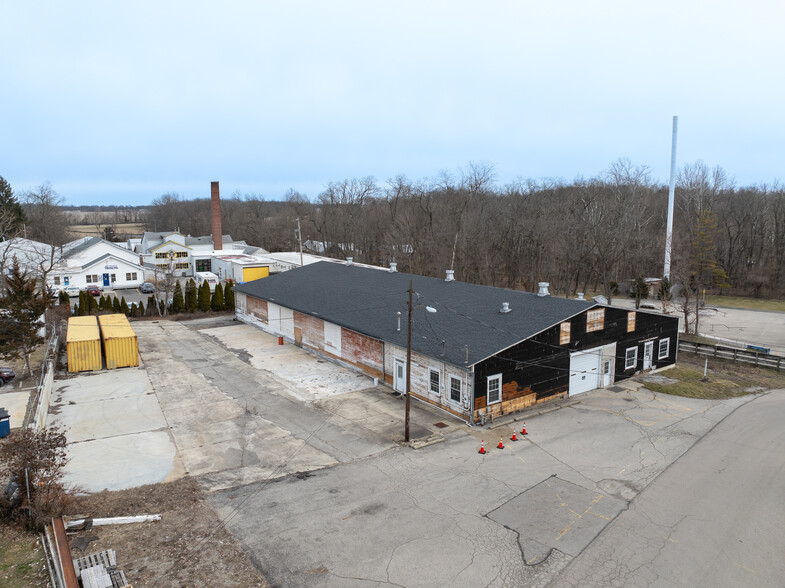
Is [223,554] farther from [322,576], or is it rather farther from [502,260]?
[502,260]

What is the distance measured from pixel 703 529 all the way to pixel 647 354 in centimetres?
1444

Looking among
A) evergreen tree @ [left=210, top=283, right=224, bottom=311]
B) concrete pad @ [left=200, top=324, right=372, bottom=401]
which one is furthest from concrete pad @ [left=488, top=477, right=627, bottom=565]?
evergreen tree @ [left=210, top=283, right=224, bottom=311]

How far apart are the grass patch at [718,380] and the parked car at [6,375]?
102ft

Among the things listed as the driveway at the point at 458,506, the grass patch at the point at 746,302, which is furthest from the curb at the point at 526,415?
the grass patch at the point at 746,302

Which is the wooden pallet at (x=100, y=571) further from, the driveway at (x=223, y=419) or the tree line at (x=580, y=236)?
the tree line at (x=580, y=236)

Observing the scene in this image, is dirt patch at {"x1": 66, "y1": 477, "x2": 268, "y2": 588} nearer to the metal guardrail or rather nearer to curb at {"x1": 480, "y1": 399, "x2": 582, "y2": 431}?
curb at {"x1": 480, "y1": 399, "x2": 582, "y2": 431}

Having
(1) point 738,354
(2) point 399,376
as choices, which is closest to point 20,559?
(2) point 399,376

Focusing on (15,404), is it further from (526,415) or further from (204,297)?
(204,297)

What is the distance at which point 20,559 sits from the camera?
35.9 ft

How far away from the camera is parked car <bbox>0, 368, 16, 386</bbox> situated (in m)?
24.6

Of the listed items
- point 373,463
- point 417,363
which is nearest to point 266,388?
point 417,363

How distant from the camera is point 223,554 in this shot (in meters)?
11.4

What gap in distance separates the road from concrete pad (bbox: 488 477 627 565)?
348 mm

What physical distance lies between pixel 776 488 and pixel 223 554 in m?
15.3
